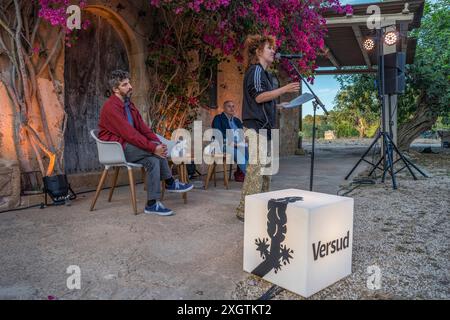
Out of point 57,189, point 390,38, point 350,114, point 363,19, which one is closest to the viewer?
point 57,189

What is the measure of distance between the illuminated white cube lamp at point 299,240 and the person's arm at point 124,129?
1.43 m

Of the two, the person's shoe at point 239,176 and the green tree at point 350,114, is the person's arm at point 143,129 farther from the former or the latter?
the green tree at point 350,114

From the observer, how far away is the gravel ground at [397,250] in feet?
5.07

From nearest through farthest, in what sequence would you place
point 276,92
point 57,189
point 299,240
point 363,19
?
point 299,240
point 276,92
point 57,189
point 363,19

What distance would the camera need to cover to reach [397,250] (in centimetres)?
208

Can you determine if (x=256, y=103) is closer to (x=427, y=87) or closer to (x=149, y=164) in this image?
(x=149, y=164)

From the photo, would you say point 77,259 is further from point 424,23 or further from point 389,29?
point 424,23

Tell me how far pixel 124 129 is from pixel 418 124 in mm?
8740

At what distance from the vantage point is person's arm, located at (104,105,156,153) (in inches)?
112

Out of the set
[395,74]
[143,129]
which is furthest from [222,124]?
[395,74]

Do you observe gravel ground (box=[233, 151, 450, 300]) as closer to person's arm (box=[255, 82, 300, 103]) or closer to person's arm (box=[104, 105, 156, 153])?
person's arm (box=[255, 82, 300, 103])

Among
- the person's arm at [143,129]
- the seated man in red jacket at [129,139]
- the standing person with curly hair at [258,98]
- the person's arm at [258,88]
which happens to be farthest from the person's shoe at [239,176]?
the person's arm at [258,88]
